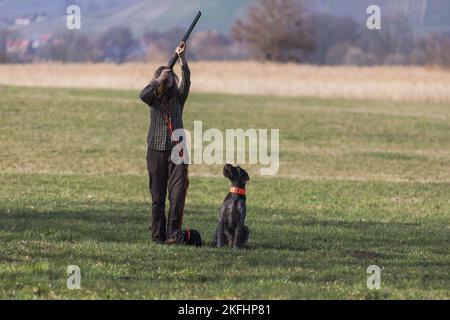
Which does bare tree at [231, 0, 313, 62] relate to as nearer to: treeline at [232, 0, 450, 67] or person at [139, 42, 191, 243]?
treeline at [232, 0, 450, 67]

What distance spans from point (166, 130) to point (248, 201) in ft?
32.2

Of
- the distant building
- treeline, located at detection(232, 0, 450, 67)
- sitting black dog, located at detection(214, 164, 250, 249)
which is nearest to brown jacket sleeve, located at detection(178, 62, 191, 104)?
sitting black dog, located at detection(214, 164, 250, 249)

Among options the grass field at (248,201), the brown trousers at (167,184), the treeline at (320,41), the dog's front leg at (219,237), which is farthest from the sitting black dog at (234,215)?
the treeline at (320,41)

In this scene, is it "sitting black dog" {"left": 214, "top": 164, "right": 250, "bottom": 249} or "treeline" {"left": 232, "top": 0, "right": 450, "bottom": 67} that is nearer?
"sitting black dog" {"left": 214, "top": 164, "right": 250, "bottom": 249}

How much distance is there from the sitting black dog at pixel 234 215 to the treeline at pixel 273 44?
78588 mm

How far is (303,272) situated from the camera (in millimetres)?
12016

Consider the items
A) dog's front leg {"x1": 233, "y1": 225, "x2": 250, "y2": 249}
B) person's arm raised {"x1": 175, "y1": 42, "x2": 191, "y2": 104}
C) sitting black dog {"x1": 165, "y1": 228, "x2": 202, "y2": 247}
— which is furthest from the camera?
sitting black dog {"x1": 165, "y1": 228, "x2": 202, "y2": 247}

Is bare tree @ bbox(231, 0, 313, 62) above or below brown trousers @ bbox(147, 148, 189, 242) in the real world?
above

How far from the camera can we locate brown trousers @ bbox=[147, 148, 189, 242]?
1381 cm

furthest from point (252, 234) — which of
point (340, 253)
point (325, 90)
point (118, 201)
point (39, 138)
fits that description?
point (325, 90)

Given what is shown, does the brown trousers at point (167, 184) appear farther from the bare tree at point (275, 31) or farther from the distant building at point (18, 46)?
the distant building at point (18, 46)

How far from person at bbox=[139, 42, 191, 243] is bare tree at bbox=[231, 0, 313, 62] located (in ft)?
308

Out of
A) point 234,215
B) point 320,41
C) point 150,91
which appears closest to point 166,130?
point 150,91
